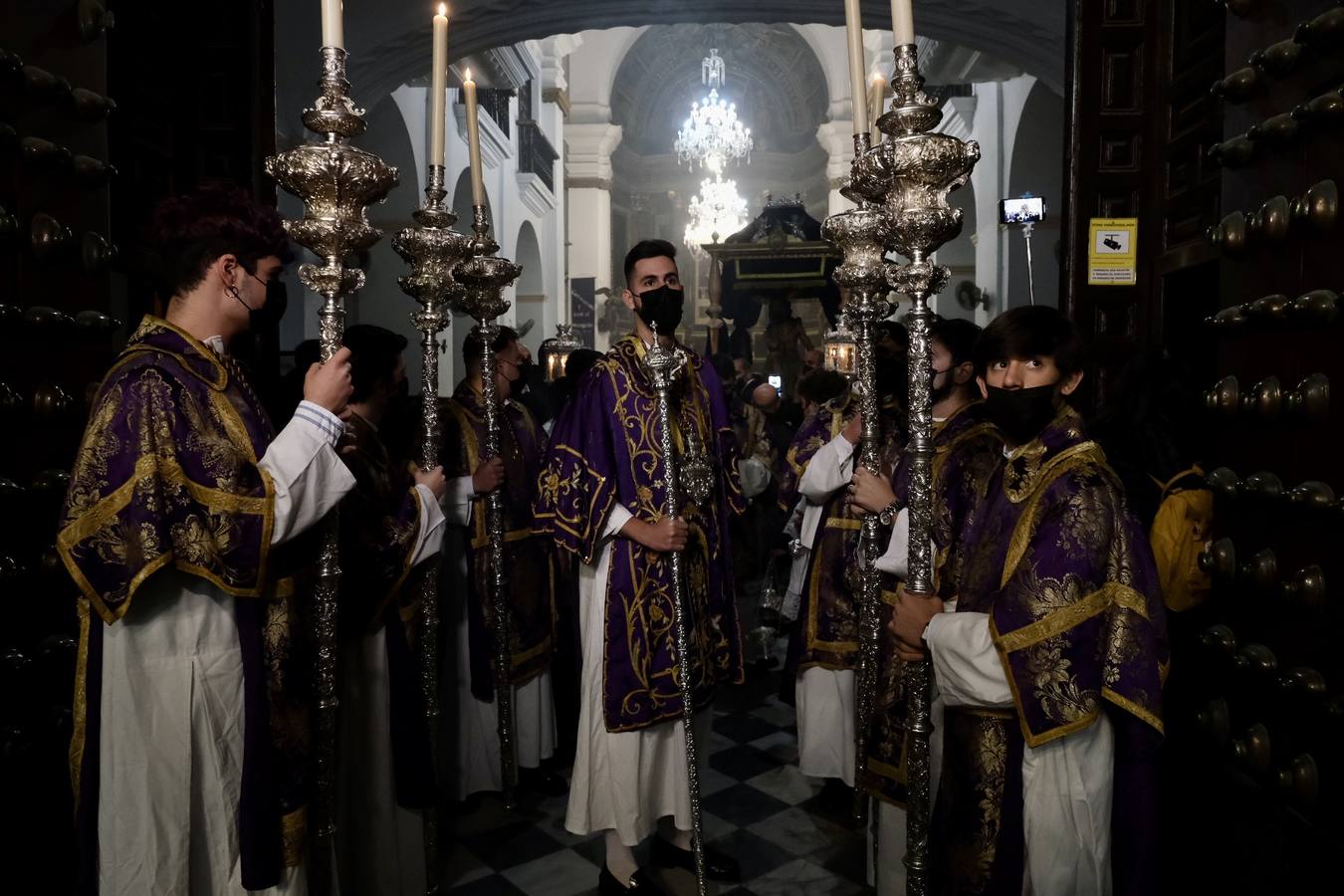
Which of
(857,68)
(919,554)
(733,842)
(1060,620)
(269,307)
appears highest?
(857,68)

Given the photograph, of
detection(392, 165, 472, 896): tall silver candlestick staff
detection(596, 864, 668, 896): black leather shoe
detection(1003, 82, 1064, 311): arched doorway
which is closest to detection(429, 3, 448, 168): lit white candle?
detection(392, 165, 472, 896): tall silver candlestick staff

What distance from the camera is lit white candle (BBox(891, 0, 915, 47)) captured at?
2.03 m

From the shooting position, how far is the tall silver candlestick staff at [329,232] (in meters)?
2.25

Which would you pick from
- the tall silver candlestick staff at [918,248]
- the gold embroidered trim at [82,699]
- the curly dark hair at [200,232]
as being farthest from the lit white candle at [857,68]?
the gold embroidered trim at [82,699]

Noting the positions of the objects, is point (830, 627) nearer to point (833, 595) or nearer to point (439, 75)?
point (833, 595)

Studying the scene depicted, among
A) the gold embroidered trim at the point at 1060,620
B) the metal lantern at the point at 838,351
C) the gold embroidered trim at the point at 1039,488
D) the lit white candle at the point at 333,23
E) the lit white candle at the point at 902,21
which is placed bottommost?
the gold embroidered trim at the point at 1060,620

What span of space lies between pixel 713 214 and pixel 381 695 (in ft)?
67.4

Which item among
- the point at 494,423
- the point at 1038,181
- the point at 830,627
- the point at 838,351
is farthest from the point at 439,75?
the point at 1038,181

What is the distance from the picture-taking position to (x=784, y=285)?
13.5 metres

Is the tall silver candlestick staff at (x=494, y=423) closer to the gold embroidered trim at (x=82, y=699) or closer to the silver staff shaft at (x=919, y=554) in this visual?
the gold embroidered trim at (x=82, y=699)

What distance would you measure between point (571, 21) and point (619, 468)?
18.9ft

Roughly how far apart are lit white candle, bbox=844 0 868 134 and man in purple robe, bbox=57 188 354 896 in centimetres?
150

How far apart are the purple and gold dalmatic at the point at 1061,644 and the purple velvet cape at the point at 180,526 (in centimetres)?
166

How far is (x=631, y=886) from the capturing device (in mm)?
3281
